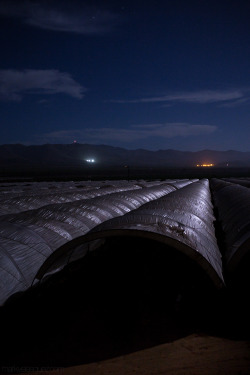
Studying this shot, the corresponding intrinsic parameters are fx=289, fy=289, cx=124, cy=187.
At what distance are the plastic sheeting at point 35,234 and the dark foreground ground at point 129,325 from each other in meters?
0.45

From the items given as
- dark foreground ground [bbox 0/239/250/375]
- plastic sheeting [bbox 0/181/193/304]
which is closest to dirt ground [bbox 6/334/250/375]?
dark foreground ground [bbox 0/239/250/375]

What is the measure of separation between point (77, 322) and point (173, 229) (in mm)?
2795

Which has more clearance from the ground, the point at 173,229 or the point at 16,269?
the point at 173,229

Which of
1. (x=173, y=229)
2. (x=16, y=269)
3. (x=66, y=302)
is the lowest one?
(x=66, y=302)

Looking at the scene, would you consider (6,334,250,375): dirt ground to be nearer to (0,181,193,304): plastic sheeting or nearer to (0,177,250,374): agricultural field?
(0,177,250,374): agricultural field

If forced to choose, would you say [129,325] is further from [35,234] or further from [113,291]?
[35,234]

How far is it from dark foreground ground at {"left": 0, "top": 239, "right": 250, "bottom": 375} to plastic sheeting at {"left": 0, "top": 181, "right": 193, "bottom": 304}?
45cm

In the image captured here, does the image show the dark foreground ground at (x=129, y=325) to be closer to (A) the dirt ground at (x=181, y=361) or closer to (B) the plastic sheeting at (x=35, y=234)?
(A) the dirt ground at (x=181, y=361)

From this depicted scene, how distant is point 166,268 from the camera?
877 centimetres

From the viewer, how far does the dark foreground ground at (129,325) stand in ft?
15.5

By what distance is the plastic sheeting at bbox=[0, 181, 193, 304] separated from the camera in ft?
20.0

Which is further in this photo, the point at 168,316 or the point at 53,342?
the point at 168,316

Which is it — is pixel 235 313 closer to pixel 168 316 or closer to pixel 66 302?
pixel 168 316

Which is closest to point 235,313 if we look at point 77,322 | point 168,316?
point 168,316
